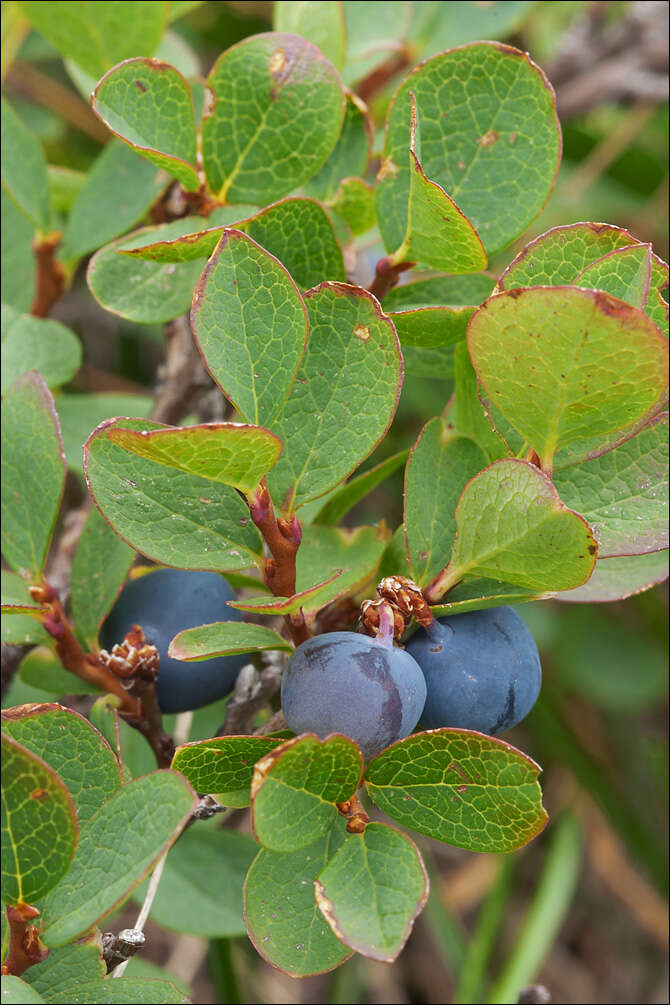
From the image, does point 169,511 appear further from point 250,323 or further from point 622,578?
point 622,578

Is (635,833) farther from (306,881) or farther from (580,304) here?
(580,304)

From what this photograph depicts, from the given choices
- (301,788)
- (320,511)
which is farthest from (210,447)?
(320,511)

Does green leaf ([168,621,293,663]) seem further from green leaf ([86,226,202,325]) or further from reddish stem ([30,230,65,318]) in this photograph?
reddish stem ([30,230,65,318])

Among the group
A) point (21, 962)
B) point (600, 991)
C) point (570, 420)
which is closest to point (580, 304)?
point (570, 420)

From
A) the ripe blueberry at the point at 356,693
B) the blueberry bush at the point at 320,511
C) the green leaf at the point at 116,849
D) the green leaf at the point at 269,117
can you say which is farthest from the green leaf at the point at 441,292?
the green leaf at the point at 116,849

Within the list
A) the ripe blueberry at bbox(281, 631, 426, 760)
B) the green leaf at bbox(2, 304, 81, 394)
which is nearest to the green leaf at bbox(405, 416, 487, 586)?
the ripe blueberry at bbox(281, 631, 426, 760)
